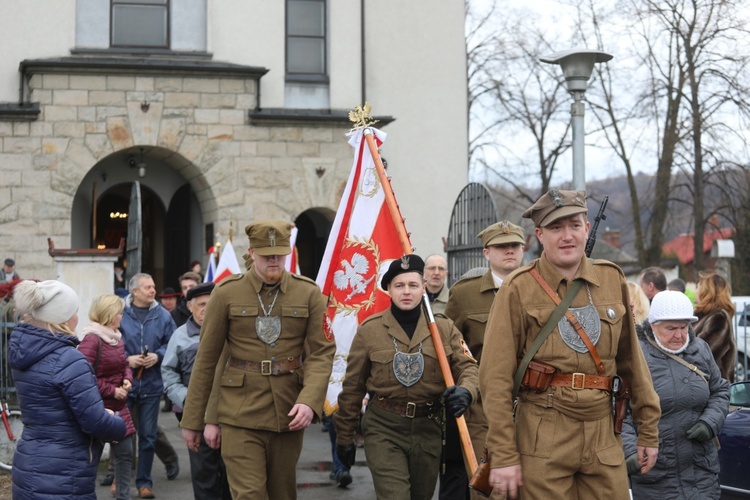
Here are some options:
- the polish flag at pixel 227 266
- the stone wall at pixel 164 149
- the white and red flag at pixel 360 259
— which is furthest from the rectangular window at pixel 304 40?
the white and red flag at pixel 360 259

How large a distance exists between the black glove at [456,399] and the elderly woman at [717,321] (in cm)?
316

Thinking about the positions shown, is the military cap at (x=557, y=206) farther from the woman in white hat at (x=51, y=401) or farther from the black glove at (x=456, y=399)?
the woman in white hat at (x=51, y=401)

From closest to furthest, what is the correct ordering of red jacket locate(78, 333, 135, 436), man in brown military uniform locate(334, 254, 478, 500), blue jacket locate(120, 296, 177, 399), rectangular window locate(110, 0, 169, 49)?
man in brown military uniform locate(334, 254, 478, 500)
red jacket locate(78, 333, 135, 436)
blue jacket locate(120, 296, 177, 399)
rectangular window locate(110, 0, 169, 49)

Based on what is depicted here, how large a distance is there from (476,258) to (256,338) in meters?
6.91

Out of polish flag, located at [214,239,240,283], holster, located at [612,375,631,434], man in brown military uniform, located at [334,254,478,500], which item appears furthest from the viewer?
polish flag, located at [214,239,240,283]

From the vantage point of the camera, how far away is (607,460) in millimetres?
5145

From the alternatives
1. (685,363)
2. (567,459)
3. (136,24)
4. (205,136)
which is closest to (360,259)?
(685,363)

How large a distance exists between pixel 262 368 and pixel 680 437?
2.59 m

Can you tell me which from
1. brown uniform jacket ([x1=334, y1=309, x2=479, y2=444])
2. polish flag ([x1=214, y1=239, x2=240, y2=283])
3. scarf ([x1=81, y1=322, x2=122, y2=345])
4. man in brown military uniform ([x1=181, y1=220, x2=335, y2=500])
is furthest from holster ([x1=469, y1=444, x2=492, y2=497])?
polish flag ([x1=214, y1=239, x2=240, y2=283])

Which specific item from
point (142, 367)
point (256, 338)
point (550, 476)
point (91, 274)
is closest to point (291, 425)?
point (256, 338)

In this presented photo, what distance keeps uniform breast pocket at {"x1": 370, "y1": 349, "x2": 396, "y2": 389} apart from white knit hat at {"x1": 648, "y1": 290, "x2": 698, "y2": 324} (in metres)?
1.66

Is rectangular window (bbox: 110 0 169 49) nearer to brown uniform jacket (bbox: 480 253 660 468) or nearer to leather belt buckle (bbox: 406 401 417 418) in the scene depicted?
leather belt buckle (bbox: 406 401 417 418)

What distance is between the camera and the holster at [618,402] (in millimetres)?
5320

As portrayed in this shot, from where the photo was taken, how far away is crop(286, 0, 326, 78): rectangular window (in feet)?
66.6
